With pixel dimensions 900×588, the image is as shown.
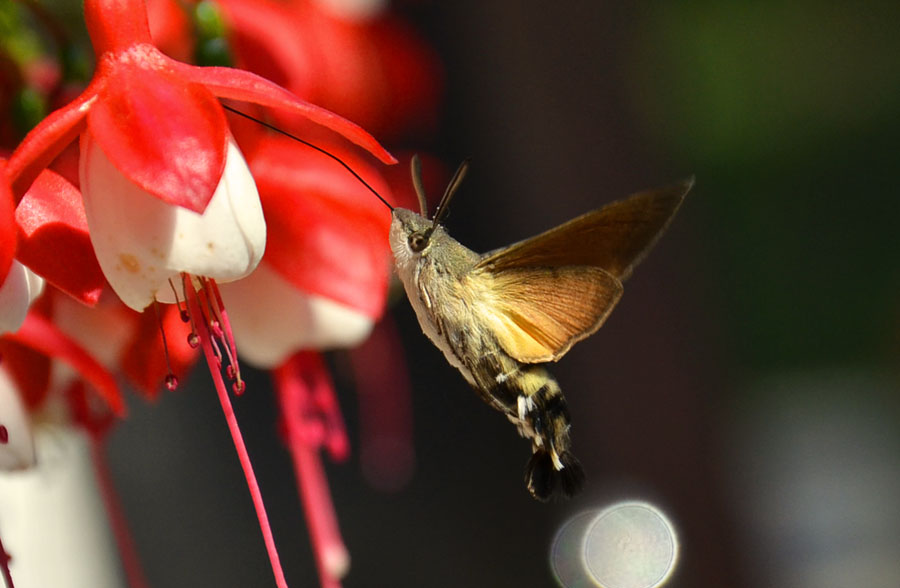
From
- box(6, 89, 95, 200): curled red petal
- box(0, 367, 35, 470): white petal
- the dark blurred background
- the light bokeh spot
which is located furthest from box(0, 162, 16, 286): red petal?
the dark blurred background

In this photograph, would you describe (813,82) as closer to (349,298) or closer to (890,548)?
(890,548)

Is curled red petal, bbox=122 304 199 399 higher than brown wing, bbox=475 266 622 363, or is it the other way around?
curled red petal, bbox=122 304 199 399

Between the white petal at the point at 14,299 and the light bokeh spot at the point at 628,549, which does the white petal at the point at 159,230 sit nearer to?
the white petal at the point at 14,299

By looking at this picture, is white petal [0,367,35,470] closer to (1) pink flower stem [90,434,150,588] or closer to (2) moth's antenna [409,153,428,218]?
(1) pink flower stem [90,434,150,588]

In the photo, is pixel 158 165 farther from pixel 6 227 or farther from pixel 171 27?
pixel 171 27

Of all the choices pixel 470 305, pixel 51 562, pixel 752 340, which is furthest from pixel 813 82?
pixel 470 305

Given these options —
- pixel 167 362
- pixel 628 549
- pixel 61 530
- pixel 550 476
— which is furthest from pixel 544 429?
pixel 61 530

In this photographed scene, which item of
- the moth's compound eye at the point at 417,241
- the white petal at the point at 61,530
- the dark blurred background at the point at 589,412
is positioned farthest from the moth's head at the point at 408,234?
the dark blurred background at the point at 589,412
